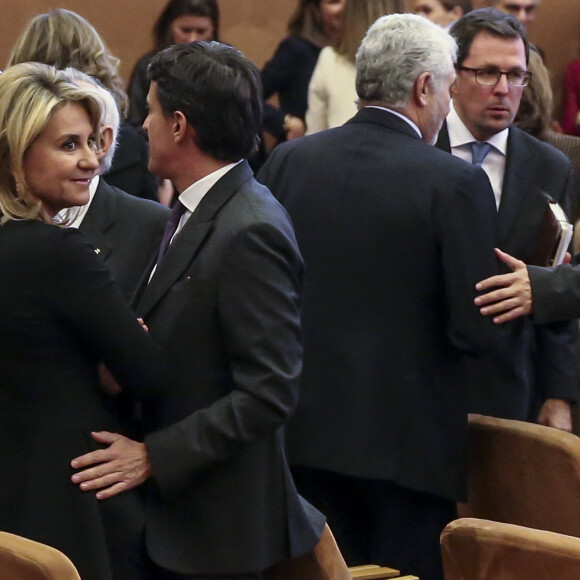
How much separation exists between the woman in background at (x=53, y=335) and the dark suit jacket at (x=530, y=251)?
127 centimetres

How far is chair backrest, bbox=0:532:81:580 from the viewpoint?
193 cm

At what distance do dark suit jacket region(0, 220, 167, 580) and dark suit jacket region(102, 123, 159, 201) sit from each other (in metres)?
1.59

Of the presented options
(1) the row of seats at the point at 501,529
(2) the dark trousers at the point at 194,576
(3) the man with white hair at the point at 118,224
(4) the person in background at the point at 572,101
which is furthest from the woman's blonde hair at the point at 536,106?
(4) the person in background at the point at 572,101

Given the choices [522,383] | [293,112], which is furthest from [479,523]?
[293,112]

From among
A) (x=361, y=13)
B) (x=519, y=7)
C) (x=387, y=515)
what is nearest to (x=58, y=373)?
(x=387, y=515)

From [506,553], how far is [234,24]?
15.7ft

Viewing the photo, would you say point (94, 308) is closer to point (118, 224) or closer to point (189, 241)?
point (189, 241)

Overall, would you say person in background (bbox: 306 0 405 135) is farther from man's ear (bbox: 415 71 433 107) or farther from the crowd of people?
man's ear (bbox: 415 71 433 107)

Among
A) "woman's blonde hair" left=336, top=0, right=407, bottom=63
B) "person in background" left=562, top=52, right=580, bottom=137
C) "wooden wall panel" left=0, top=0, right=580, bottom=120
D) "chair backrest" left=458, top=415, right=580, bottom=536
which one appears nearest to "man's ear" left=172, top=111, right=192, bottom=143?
"chair backrest" left=458, top=415, right=580, bottom=536

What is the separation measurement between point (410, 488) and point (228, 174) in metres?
0.93

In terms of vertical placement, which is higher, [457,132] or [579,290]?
[457,132]

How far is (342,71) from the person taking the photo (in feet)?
15.0

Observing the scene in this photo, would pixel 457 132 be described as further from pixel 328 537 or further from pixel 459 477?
pixel 328 537

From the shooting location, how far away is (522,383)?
319cm
